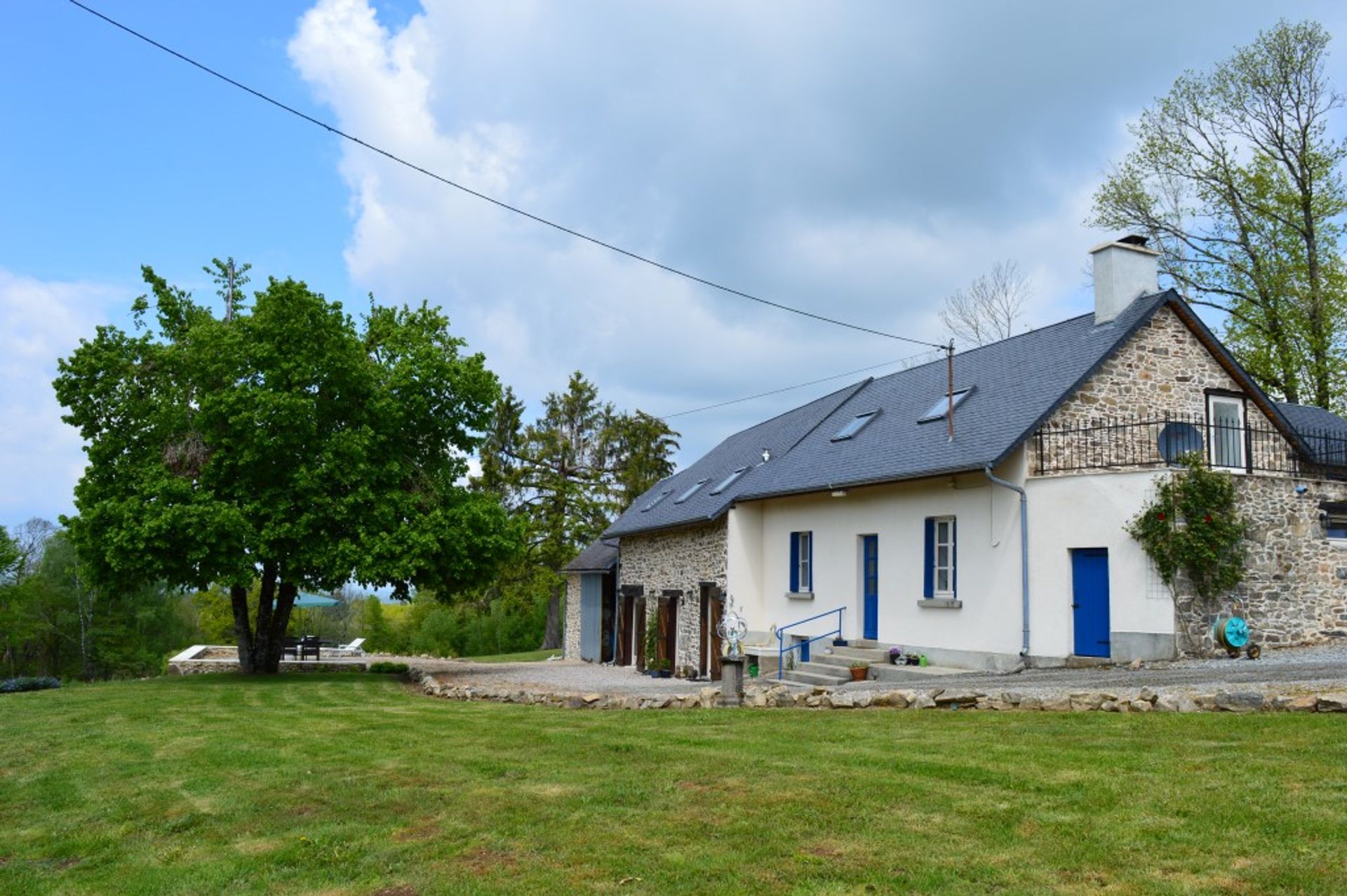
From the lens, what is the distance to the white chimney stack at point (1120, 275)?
1772cm

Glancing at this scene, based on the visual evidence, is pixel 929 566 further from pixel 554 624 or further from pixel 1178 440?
pixel 554 624

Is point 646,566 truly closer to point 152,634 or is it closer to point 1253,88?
point 1253,88

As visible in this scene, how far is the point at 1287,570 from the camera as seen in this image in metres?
15.8

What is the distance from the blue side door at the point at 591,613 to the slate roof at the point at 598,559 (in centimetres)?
29

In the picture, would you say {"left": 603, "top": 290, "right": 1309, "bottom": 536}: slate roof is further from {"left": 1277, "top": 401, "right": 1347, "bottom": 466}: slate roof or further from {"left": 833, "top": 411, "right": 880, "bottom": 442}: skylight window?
{"left": 1277, "top": 401, "right": 1347, "bottom": 466}: slate roof

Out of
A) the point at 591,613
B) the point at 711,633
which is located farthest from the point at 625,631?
the point at 711,633

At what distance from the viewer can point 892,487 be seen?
1852 cm

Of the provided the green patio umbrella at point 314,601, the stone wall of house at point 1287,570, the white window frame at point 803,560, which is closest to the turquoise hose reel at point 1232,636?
the stone wall of house at point 1287,570

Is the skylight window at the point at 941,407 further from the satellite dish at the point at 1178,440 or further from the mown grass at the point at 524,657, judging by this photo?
the mown grass at the point at 524,657

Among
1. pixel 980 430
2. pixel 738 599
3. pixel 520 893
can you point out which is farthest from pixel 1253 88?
pixel 520 893

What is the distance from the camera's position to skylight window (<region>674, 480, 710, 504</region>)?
1087 inches

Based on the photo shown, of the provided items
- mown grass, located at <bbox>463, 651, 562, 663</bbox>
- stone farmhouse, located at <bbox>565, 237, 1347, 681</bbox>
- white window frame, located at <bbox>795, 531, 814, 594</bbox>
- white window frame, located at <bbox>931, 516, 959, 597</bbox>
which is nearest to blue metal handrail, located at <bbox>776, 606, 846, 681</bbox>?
stone farmhouse, located at <bbox>565, 237, 1347, 681</bbox>

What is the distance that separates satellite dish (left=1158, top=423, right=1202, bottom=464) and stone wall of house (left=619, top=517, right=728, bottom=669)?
9.23 m

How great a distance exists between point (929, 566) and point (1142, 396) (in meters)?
4.45
